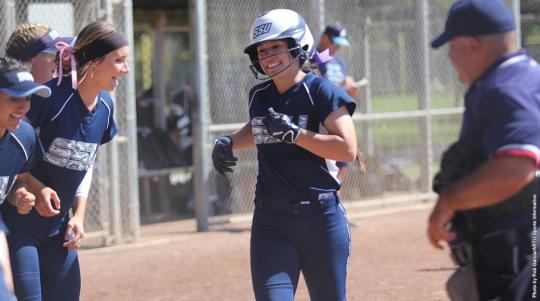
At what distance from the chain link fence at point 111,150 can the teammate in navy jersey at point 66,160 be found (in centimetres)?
519

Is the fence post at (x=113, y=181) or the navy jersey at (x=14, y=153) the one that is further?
the fence post at (x=113, y=181)

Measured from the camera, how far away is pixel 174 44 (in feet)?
A: 56.6

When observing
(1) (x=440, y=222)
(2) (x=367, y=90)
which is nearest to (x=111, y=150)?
(2) (x=367, y=90)

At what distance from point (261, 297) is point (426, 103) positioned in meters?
9.51

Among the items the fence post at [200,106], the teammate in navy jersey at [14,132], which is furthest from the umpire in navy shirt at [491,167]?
the fence post at [200,106]

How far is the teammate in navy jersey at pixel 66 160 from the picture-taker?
16.1 ft

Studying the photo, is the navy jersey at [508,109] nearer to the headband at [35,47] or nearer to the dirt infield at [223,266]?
the headband at [35,47]

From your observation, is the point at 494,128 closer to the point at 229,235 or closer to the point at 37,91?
A: the point at 37,91

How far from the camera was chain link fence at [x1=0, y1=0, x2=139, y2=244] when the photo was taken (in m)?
10.3

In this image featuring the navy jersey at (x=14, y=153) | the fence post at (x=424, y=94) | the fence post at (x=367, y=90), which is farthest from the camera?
the fence post at (x=424, y=94)

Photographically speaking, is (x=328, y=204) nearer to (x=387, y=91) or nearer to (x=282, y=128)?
(x=282, y=128)

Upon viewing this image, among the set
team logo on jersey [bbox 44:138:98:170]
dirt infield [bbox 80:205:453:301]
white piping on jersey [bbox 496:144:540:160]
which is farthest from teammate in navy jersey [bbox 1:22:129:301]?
dirt infield [bbox 80:205:453:301]

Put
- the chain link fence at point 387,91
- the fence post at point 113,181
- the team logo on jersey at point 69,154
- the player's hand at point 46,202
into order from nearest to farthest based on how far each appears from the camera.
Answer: the player's hand at point 46,202 → the team logo on jersey at point 69,154 → the fence post at point 113,181 → the chain link fence at point 387,91

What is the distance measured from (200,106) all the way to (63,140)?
21.2 feet
